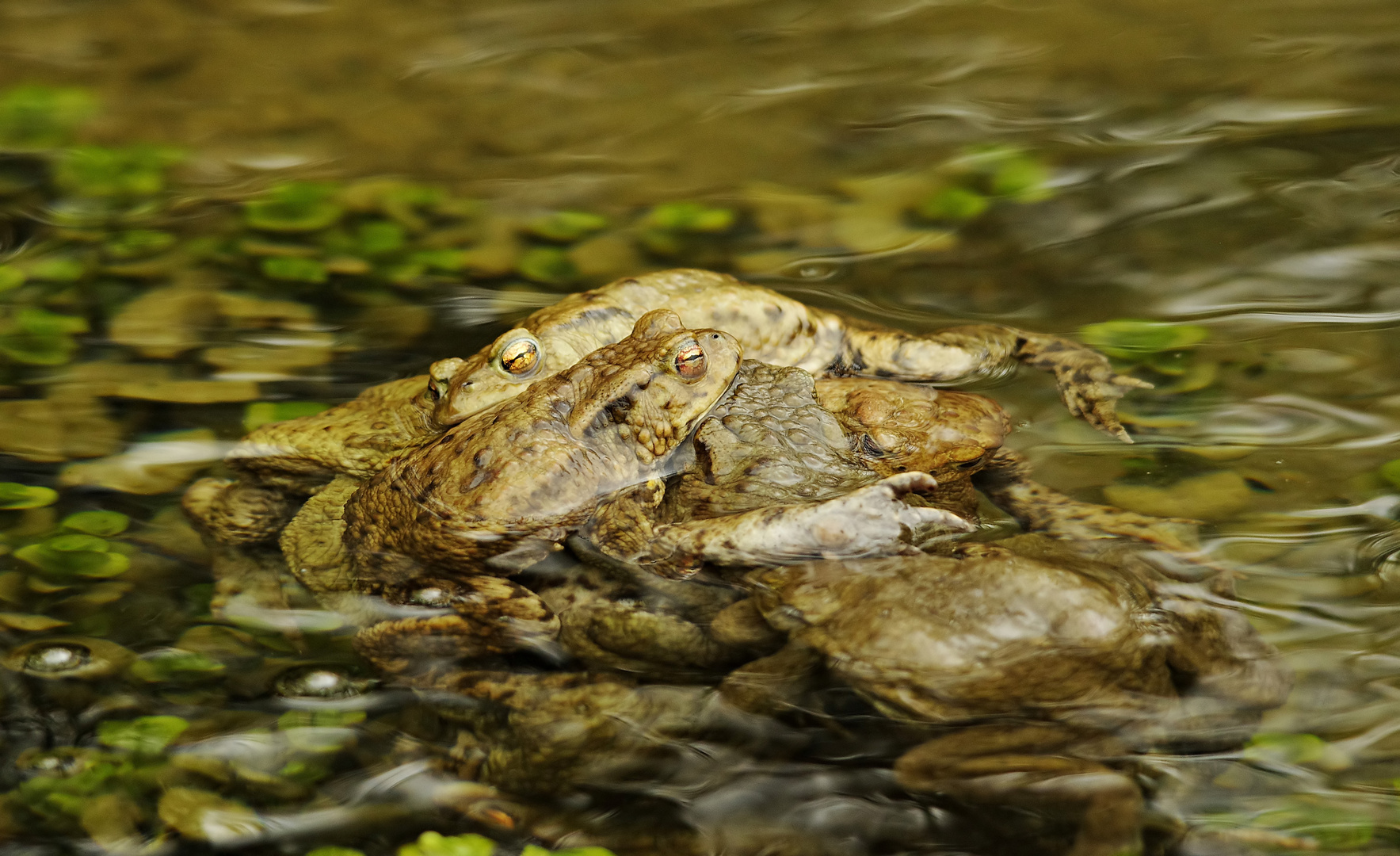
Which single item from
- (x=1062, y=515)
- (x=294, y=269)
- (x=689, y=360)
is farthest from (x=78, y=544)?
(x=1062, y=515)

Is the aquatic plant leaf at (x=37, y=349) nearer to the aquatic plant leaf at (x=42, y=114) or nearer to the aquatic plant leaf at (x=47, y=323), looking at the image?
the aquatic plant leaf at (x=47, y=323)

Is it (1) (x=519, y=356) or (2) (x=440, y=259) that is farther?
(2) (x=440, y=259)

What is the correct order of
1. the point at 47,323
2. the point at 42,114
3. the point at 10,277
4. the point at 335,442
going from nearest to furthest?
1. the point at 335,442
2. the point at 47,323
3. the point at 10,277
4. the point at 42,114

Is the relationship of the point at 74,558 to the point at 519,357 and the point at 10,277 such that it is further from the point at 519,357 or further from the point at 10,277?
the point at 10,277

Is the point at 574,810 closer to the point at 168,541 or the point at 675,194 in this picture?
the point at 168,541

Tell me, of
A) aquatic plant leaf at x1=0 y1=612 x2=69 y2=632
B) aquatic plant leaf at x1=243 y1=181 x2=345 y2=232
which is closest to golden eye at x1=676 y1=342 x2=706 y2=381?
aquatic plant leaf at x1=0 y1=612 x2=69 y2=632

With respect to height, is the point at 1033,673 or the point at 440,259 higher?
the point at 440,259

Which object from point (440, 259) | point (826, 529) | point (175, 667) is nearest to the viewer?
point (826, 529)

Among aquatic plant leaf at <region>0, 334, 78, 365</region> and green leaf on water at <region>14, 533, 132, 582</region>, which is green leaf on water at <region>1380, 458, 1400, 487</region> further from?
aquatic plant leaf at <region>0, 334, 78, 365</region>
